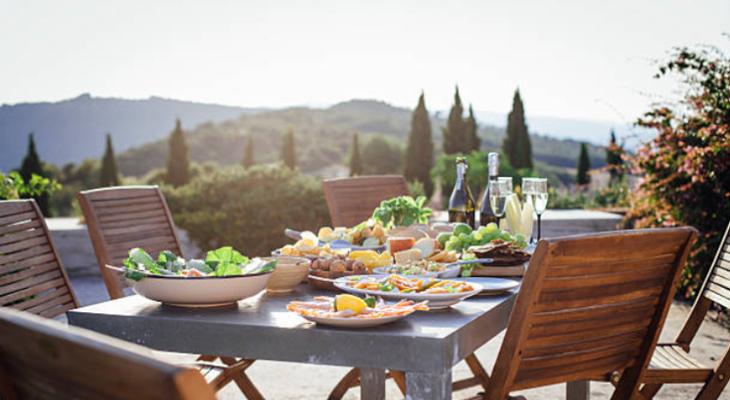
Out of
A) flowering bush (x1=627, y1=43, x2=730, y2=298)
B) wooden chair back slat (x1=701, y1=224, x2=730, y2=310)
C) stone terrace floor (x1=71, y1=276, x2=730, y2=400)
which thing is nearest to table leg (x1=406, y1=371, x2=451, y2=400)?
wooden chair back slat (x1=701, y1=224, x2=730, y2=310)

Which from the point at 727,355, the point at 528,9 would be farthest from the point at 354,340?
the point at 528,9

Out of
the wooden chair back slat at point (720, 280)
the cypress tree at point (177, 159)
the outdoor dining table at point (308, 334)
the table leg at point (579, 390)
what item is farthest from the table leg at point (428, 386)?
the cypress tree at point (177, 159)

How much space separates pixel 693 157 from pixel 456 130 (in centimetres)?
1251

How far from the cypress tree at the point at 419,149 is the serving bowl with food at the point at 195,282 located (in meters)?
15.6

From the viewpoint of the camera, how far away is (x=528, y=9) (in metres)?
11.9

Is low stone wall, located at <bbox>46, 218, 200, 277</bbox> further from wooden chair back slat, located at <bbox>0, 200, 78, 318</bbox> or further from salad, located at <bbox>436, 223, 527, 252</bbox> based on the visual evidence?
salad, located at <bbox>436, 223, 527, 252</bbox>

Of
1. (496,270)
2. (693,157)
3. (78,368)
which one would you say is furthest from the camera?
(693,157)

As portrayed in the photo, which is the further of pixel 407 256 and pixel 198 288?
pixel 407 256

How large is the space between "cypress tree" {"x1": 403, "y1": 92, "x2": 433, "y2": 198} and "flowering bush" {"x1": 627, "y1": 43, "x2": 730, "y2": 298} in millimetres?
11572

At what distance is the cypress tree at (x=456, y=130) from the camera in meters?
17.6

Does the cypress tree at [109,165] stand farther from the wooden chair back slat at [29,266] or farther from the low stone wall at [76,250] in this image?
the wooden chair back slat at [29,266]

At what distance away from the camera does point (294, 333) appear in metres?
1.68

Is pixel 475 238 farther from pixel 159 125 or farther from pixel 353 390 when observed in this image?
pixel 159 125

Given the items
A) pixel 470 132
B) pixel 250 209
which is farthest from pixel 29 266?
pixel 470 132
